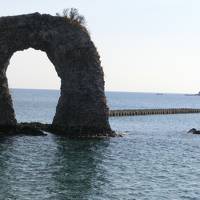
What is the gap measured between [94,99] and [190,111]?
10279cm

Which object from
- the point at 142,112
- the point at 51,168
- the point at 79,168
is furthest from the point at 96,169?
the point at 142,112

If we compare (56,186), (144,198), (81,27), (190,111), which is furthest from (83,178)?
(190,111)

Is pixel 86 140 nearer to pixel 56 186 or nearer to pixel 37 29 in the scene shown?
pixel 37 29

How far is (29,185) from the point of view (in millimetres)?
34375

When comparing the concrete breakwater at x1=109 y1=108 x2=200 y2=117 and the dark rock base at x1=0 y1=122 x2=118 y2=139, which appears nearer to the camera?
the dark rock base at x1=0 y1=122 x2=118 y2=139

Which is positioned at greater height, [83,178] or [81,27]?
[81,27]

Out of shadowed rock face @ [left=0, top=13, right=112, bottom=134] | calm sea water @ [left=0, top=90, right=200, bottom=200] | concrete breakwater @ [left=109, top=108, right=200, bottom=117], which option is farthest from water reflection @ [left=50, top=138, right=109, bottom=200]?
concrete breakwater @ [left=109, top=108, right=200, bottom=117]

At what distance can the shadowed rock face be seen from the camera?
66.1 metres

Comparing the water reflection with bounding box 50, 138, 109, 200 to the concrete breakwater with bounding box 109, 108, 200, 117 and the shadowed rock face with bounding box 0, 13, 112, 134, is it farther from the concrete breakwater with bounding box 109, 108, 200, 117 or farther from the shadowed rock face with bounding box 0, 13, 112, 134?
the concrete breakwater with bounding box 109, 108, 200, 117

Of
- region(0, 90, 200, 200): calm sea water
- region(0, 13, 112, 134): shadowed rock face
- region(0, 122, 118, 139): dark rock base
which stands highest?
region(0, 13, 112, 134): shadowed rock face

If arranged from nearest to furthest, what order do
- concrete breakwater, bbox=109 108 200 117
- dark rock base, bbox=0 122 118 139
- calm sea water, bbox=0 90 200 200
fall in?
calm sea water, bbox=0 90 200 200
dark rock base, bbox=0 122 118 139
concrete breakwater, bbox=109 108 200 117

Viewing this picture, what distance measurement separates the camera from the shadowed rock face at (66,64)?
217 ft

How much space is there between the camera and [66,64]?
225 ft

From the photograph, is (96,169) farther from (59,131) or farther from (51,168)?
(59,131)
